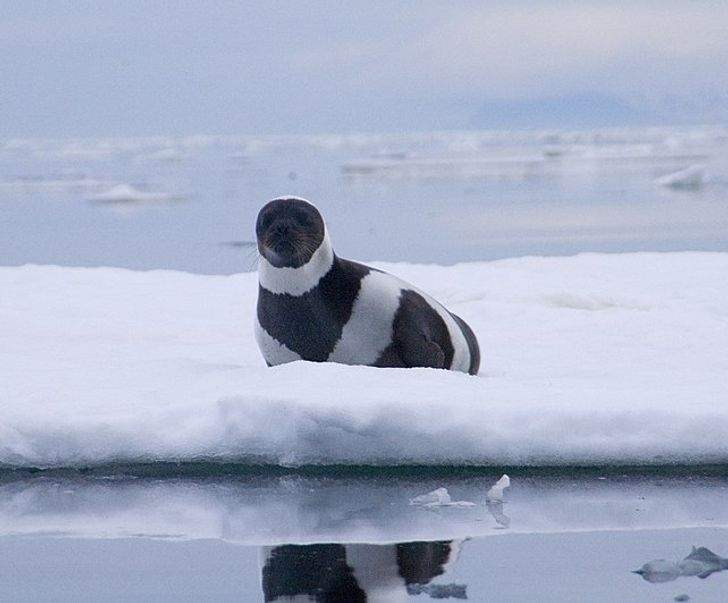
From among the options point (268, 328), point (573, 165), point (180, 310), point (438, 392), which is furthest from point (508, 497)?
point (573, 165)

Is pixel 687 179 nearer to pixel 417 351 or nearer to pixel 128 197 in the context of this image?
pixel 128 197

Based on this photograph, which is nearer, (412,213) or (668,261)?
(668,261)

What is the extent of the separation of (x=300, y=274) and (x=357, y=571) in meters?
2.15

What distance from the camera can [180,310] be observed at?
7.13m

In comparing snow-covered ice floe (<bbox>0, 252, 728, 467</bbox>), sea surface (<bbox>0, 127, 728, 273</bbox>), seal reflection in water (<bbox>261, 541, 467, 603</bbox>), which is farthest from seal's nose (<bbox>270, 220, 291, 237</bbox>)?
sea surface (<bbox>0, 127, 728, 273</bbox>)

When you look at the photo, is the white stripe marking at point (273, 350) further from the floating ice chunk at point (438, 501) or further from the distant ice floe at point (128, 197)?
the distant ice floe at point (128, 197)

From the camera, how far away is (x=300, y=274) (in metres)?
4.70

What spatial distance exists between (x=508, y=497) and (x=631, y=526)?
36 cm

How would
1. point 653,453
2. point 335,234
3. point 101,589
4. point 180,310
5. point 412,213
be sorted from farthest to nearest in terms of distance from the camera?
point 412,213 → point 335,234 → point 180,310 → point 653,453 → point 101,589

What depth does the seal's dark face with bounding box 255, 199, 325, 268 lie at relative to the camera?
4.61 meters

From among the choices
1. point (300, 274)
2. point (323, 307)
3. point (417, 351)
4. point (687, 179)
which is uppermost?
point (687, 179)

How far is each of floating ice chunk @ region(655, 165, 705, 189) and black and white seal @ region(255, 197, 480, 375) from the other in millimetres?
16810

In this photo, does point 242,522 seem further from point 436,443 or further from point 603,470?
point 603,470

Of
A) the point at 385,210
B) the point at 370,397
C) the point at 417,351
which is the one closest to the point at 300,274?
the point at 417,351
